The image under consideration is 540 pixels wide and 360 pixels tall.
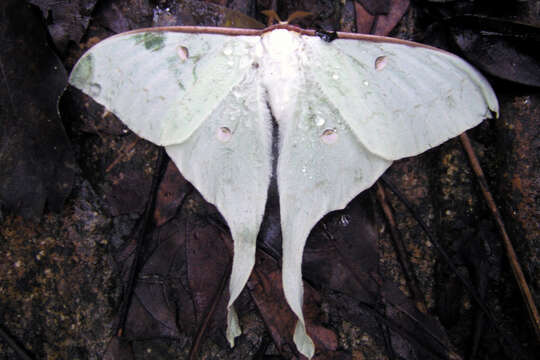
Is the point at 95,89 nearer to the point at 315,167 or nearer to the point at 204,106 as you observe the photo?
the point at 204,106

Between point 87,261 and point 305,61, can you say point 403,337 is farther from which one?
point 87,261

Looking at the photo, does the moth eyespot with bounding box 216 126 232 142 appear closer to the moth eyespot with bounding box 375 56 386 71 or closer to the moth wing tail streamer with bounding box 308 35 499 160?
the moth wing tail streamer with bounding box 308 35 499 160

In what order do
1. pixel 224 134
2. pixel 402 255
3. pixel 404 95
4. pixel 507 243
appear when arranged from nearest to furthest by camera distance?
pixel 404 95
pixel 224 134
pixel 507 243
pixel 402 255

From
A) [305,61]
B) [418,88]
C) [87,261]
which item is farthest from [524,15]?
[87,261]

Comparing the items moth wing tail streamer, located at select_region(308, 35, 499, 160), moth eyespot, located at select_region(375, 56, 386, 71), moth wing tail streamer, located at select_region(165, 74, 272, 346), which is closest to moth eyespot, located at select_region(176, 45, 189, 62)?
moth wing tail streamer, located at select_region(165, 74, 272, 346)

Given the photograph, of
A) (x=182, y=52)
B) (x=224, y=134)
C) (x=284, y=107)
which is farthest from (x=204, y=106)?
(x=284, y=107)
